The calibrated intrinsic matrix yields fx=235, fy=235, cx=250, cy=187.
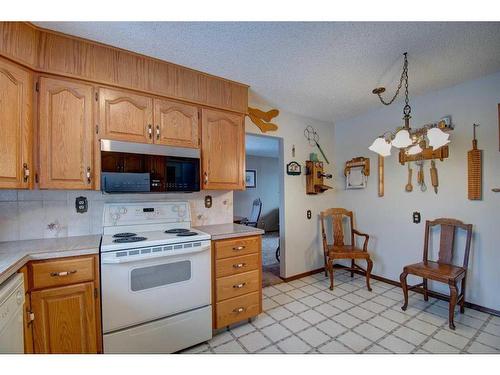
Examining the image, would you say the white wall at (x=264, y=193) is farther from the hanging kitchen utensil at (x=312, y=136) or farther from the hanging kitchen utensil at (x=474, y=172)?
the hanging kitchen utensil at (x=474, y=172)

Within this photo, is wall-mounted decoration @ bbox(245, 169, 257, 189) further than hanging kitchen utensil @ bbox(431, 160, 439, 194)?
Yes

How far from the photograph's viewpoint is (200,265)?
1877mm

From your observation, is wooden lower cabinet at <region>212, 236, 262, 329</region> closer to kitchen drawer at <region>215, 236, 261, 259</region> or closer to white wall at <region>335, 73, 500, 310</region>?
kitchen drawer at <region>215, 236, 261, 259</region>

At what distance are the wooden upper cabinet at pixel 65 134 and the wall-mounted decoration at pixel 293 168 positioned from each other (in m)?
2.28

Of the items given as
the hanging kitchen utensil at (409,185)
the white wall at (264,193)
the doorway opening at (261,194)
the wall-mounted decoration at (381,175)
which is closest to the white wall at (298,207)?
the wall-mounted decoration at (381,175)

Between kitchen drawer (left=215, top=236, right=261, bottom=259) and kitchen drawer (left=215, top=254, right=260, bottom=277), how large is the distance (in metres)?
0.04

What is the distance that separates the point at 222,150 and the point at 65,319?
5.62 ft

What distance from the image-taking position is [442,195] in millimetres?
2596

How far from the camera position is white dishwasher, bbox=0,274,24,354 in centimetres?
108

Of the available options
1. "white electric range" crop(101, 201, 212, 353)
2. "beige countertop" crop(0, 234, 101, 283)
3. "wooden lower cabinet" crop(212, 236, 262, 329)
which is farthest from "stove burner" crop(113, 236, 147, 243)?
"wooden lower cabinet" crop(212, 236, 262, 329)

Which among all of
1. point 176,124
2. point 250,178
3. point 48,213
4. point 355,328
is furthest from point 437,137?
point 250,178

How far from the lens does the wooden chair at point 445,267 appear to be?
2.08 metres
